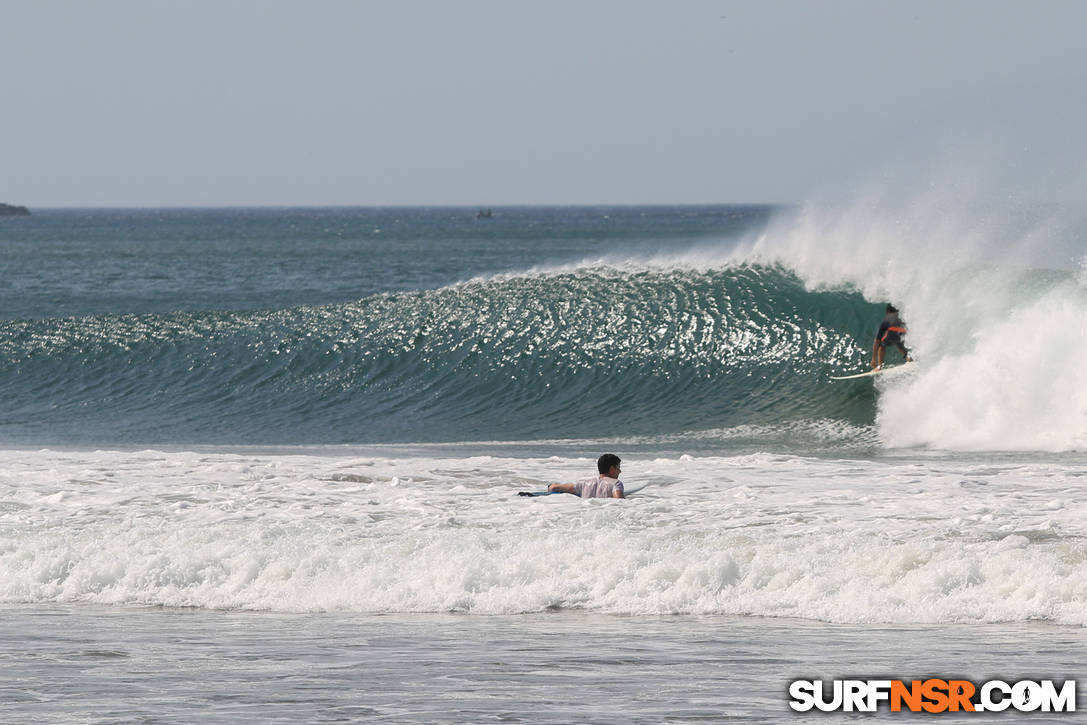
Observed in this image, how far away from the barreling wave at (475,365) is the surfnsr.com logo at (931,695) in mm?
11411

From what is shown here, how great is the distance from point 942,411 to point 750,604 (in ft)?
29.8

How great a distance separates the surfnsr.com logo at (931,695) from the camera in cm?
616

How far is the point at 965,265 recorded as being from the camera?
2036 cm

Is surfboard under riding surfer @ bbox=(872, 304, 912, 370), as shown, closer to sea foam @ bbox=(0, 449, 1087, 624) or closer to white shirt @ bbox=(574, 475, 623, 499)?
sea foam @ bbox=(0, 449, 1087, 624)

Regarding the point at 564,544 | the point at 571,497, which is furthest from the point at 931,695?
the point at 571,497

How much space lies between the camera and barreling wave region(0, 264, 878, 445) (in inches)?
A: 750

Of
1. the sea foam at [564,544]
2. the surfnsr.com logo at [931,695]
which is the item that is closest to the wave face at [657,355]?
the sea foam at [564,544]

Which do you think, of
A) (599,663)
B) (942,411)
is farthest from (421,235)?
(599,663)

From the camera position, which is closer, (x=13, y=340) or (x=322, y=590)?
(x=322, y=590)

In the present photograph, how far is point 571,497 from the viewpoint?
1093 centimetres

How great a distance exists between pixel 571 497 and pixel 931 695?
193 inches

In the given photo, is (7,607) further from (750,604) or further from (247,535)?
(750,604)

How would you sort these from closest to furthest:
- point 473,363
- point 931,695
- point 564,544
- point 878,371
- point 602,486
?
1. point 931,695
2. point 564,544
3. point 602,486
4. point 878,371
5. point 473,363

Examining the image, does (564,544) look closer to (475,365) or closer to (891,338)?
(891,338)
